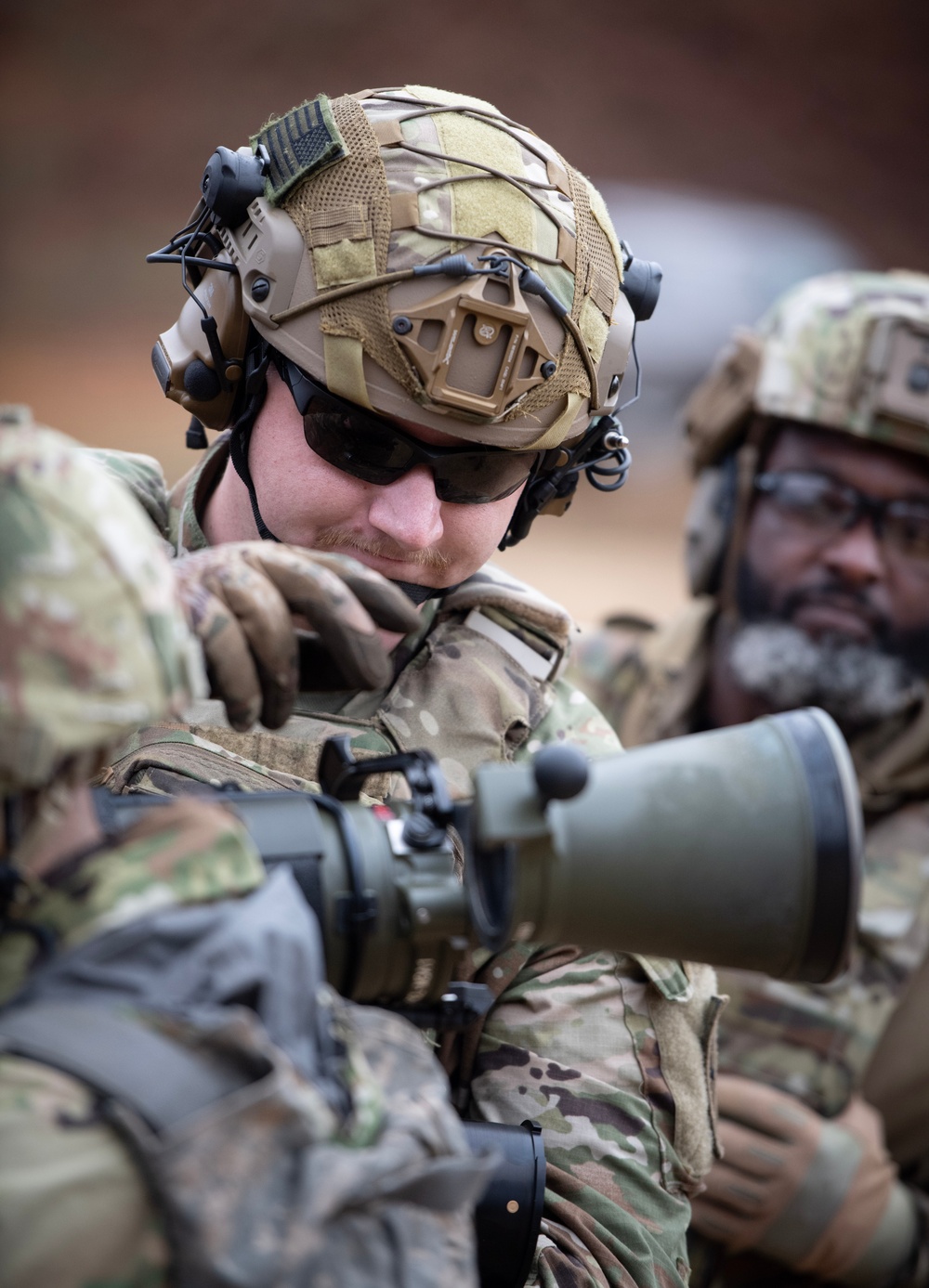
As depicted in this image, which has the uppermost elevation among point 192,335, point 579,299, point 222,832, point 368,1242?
point 579,299

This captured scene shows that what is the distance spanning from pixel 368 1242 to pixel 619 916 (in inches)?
17.1

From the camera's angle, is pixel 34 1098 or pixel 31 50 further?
pixel 31 50

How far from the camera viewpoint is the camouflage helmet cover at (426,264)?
78.9 inches

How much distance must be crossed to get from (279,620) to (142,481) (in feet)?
3.27

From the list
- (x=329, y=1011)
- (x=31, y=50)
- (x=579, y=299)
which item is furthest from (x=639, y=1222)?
(x=31, y=50)

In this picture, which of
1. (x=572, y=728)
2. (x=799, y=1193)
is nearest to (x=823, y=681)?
(x=799, y=1193)

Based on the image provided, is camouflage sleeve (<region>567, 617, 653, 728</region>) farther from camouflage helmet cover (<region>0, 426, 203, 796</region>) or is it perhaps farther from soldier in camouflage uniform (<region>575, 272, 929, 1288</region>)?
camouflage helmet cover (<region>0, 426, 203, 796</region>)

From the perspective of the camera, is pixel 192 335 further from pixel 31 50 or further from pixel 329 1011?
pixel 31 50

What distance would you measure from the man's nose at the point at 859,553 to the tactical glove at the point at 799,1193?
62.2 inches

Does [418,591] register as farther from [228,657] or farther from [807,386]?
[807,386]

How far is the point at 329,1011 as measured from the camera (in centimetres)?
135

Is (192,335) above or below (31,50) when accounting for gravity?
below

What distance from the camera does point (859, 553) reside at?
13.7 ft

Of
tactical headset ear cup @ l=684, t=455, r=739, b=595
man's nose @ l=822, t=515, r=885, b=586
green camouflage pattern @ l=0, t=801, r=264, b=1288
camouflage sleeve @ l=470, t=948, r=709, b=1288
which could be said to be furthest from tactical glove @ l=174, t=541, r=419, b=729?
tactical headset ear cup @ l=684, t=455, r=739, b=595
